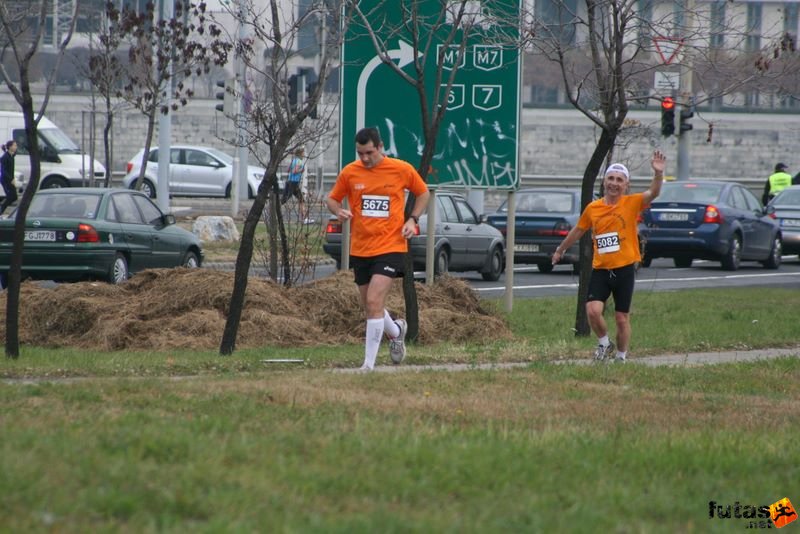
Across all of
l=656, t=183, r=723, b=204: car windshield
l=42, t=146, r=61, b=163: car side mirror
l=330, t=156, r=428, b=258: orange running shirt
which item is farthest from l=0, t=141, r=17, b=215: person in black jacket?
l=330, t=156, r=428, b=258: orange running shirt

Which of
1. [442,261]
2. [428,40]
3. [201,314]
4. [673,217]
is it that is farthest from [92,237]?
[673,217]

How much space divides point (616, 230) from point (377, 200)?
2.12 metres

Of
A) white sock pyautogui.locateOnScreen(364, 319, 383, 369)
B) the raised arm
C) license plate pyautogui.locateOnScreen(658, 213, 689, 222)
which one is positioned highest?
the raised arm

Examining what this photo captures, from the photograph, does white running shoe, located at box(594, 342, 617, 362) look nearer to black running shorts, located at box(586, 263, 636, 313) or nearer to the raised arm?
black running shorts, located at box(586, 263, 636, 313)

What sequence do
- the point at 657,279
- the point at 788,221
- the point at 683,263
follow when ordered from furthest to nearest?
the point at 788,221 → the point at 683,263 → the point at 657,279

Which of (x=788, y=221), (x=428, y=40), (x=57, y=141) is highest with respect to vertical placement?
(x=428, y=40)

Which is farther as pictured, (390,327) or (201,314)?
(201,314)

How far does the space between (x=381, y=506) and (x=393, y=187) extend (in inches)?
213

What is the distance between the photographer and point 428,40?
1376 centimetres

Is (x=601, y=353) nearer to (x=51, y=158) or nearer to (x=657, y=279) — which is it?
(x=657, y=279)

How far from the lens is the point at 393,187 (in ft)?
34.4

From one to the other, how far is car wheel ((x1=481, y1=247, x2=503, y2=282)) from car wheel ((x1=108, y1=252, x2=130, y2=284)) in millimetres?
7705

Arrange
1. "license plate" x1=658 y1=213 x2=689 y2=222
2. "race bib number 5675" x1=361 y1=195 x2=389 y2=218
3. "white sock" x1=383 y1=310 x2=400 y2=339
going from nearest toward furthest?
"race bib number 5675" x1=361 y1=195 x2=389 y2=218, "white sock" x1=383 y1=310 x2=400 y2=339, "license plate" x1=658 y1=213 x2=689 y2=222

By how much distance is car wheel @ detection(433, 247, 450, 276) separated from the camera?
74.3 feet
